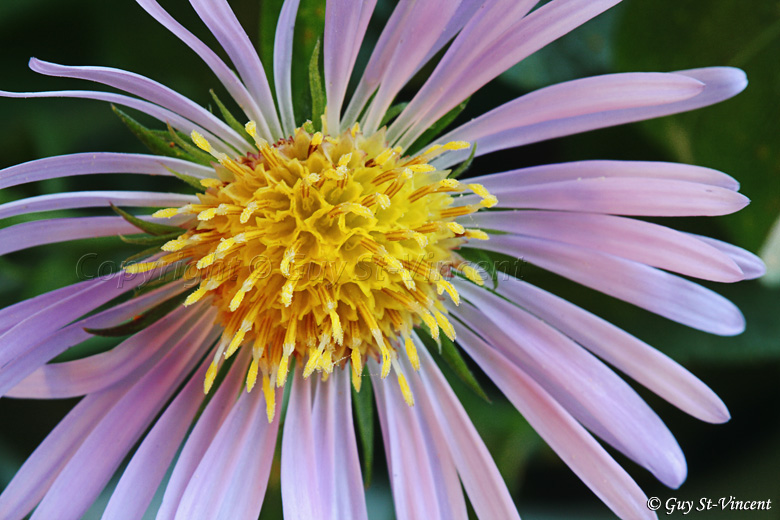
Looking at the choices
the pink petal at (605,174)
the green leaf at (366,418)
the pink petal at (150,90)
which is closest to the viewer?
the pink petal at (150,90)

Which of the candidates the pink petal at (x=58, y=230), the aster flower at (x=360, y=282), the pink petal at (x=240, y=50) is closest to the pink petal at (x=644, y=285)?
the aster flower at (x=360, y=282)

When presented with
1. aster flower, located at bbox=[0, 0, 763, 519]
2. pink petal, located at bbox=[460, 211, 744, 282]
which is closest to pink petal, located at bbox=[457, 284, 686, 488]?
aster flower, located at bbox=[0, 0, 763, 519]

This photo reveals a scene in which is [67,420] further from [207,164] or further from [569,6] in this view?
[569,6]

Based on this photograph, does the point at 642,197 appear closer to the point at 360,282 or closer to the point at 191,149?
the point at 360,282

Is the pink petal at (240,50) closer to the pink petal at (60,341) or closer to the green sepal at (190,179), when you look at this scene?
the green sepal at (190,179)

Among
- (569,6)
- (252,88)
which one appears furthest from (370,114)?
(569,6)

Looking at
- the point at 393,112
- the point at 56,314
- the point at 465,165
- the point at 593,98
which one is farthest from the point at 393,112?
the point at 56,314
